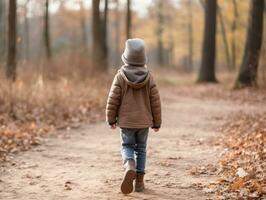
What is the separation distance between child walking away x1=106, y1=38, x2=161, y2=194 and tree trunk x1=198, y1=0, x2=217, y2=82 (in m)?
19.3

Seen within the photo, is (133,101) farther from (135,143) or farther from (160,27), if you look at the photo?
(160,27)

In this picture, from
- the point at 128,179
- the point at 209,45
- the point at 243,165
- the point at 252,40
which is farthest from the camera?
the point at 209,45

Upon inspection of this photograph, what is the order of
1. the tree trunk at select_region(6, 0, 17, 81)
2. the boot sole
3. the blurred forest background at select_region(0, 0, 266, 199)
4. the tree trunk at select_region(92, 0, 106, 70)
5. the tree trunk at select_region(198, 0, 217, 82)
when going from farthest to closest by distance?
the tree trunk at select_region(198, 0, 217, 82) → the tree trunk at select_region(92, 0, 106, 70) → the tree trunk at select_region(6, 0, 17, 81) → the blurred forest background at select_region(0, 0, 266, 199) → the boot sole

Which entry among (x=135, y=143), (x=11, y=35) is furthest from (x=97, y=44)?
(x=135, y=143)

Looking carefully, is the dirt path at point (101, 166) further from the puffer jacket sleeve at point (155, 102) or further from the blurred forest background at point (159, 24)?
the blurred forest background at point (159, 24)

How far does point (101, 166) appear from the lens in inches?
296

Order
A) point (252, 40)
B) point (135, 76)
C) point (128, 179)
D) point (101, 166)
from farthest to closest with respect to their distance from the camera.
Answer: point (252, 40) < point (101, 166) < point (135, 76) < point (128, 179)

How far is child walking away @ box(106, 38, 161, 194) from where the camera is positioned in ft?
19.1

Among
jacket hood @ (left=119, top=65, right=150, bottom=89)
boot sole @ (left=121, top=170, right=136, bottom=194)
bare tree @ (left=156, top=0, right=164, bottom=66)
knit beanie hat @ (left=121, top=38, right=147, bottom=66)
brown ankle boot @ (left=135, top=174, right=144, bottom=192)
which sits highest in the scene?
bare tree @ (left=156, top=0, right=164, bottom=66)

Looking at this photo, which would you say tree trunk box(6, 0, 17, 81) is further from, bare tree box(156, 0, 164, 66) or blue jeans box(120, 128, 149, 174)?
bare tree box(156, 0, 164, 66)

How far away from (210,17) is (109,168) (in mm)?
19004

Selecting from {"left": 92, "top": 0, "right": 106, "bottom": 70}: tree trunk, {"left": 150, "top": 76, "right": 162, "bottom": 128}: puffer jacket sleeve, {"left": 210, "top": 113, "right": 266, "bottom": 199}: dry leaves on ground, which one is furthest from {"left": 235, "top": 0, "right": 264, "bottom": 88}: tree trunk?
{"left": 150, "top": 76, "right": 162, "bottom": 128}: puffer jacket sleeve

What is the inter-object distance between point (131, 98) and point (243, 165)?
1.91 m

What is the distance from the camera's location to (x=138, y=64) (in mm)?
5855
